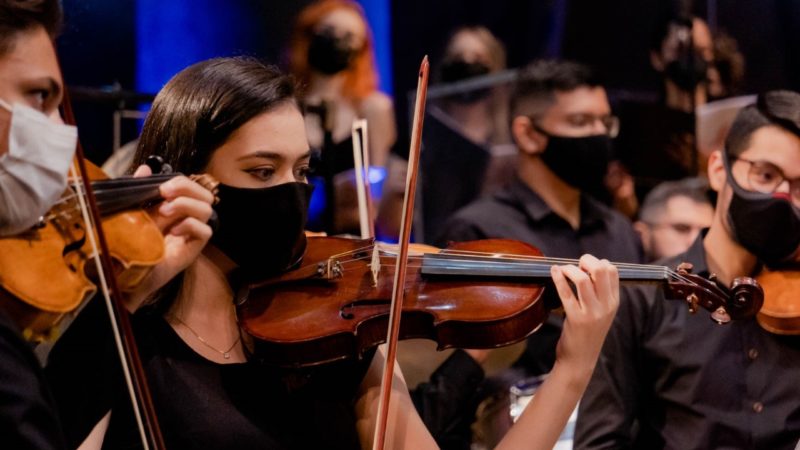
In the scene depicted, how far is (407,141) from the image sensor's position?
14.5ft

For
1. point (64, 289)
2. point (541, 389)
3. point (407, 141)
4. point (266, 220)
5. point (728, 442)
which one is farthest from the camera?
point (407, 141)

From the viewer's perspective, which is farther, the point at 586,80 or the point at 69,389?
the point at 586,80

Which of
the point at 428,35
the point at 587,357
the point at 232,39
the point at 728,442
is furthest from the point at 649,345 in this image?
the point at 428,35

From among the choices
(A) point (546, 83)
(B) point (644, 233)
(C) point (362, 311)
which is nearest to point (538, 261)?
(C) point (362, 311)

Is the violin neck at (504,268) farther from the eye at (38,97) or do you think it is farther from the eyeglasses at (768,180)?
the eye at (38,97)

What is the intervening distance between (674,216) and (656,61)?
43.2 inches

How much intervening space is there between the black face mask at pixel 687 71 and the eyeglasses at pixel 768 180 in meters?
2.25

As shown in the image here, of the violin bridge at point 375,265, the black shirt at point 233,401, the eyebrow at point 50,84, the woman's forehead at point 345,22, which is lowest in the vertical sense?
the black shirt at point 233,401

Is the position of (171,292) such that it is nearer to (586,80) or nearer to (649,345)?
(649,345)

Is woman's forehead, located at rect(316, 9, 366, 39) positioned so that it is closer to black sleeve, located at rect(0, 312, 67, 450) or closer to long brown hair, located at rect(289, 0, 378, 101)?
long brown hair, located at rect(289, 0, 378, 101)

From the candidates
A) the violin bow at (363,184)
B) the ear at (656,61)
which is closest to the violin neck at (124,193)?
the violin bow at (363,184)

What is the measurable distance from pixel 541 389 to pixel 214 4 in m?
2.04

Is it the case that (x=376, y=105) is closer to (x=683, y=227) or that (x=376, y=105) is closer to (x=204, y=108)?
(x=683, y=227)

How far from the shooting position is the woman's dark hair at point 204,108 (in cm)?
171
